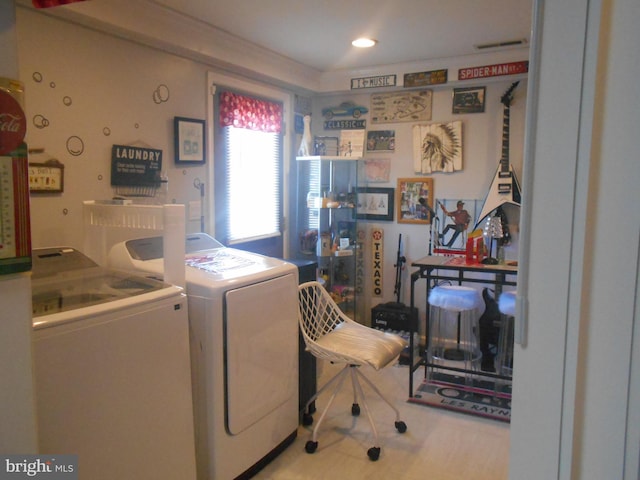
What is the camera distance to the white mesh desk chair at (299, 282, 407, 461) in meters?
2.48

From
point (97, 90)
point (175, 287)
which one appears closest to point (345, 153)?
point (97, 90)

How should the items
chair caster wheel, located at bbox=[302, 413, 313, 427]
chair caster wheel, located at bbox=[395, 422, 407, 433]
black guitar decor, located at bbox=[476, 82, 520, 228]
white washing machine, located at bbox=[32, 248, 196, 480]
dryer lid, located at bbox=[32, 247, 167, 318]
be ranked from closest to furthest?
white washing machine, located at bbox=[32, 248, 196, 480]
dryer lid, located at bbox=[32, 247, 167, 318]
chair caster wheel, located at bbox=[395, 422, 407, 433]
chair caster wheel, located at bbox=[302, 413, 313, 427]
black guitar decor, located at bbox=[476, 82, 520, 228]

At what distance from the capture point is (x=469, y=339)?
151 inches

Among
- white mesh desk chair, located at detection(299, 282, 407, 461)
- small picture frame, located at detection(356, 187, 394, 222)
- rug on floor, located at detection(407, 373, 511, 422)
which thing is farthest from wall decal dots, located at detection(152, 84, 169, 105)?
rug on floor, located at detection(407, 373, 511, 422)

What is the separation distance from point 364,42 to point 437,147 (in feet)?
3.79

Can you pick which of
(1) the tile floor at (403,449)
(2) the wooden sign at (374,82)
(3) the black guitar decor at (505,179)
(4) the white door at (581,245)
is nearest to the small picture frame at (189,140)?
(2) the wooden sign at (374,82)

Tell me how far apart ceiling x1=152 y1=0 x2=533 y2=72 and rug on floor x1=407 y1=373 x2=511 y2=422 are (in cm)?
235

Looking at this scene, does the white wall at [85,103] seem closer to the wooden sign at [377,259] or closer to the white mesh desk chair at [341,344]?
the white mesh desk chair at [341,344]

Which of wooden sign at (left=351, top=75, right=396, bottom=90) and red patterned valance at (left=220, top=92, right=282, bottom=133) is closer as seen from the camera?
red patterned valance at (left=220, top=92, right=282, bottom=133)

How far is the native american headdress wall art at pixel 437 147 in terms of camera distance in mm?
3889

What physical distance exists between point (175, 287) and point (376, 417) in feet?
5.36
